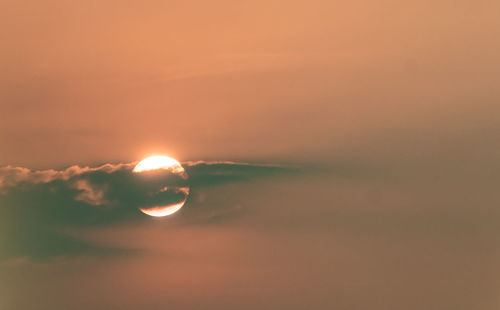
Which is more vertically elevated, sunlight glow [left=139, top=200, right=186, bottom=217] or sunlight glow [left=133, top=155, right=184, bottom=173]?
sunlight glow [left=133, top=155, right=184, bottom=173]

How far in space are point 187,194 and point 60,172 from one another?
70.8 inches

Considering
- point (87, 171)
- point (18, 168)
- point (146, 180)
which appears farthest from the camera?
point (146, 180)

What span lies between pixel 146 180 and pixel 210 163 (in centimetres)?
108

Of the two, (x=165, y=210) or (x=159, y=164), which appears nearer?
(x=159, y=164)

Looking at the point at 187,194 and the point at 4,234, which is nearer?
the point at 4,234

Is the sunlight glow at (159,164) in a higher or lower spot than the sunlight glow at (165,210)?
higher

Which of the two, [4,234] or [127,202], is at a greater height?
[127,202]

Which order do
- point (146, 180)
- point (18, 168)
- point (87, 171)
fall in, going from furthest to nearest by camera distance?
point (146, 180) < point (87, 171) < point (18, 168)

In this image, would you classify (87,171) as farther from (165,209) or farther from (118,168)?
(165,209)

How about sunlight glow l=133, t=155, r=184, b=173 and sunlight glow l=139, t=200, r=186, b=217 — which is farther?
sunlight glow l=139, t=200, r=186, b=217

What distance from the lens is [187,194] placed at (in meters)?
7.57

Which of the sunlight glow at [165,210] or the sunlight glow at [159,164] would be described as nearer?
the sunlight glow at [159,164]

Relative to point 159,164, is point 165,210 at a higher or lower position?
lower

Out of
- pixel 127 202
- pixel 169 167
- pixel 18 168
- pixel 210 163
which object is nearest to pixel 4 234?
pixel 18 168
